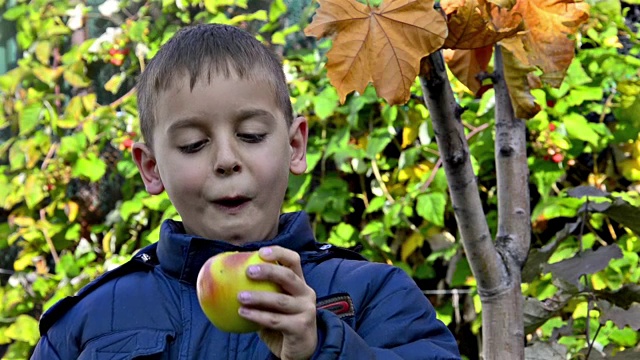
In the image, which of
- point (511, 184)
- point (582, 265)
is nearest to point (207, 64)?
point (511, 184)

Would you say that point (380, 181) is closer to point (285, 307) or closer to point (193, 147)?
point (193, 147)

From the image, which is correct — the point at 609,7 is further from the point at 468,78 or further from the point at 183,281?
the point at 183,281

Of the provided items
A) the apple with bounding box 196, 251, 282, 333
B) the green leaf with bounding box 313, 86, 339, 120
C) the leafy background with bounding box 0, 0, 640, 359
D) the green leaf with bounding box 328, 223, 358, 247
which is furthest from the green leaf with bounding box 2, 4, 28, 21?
the apple with bounding box 196, 251, 282, 333

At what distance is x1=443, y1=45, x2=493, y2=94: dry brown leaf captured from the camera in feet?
5.99

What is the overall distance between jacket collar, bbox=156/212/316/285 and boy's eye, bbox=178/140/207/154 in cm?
11

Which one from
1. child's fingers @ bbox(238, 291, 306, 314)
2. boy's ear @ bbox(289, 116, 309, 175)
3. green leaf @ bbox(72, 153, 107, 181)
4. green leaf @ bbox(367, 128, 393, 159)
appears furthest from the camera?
green leaf @ bbox(72, 153, 107, 181)

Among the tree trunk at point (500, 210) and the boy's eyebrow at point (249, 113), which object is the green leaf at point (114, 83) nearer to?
the tree trunk at point (500, 210)

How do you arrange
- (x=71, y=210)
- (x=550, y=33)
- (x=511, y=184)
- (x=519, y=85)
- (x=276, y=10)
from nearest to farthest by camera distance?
(x=550, y=33)
(x=519, y=85)
(x=511, y=184)
(x=276, y=10)
(x=71, y=210)

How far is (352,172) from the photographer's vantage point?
323 cm

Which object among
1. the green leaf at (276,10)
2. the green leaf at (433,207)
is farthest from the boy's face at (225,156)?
the green leaf at (276,10)

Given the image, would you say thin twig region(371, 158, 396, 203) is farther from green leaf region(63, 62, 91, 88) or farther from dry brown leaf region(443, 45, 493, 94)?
green leaf region(63, 62, 91, 88)

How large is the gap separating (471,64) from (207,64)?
2.02 ft

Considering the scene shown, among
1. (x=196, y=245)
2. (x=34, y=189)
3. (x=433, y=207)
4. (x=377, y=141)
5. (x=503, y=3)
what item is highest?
(x=503, y=3)

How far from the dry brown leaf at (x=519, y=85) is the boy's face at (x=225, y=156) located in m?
0.56
